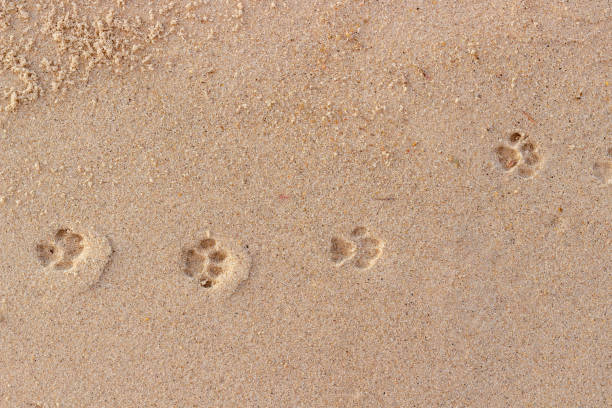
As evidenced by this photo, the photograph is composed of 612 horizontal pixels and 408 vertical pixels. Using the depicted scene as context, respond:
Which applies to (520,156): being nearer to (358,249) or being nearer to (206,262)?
(358,249)

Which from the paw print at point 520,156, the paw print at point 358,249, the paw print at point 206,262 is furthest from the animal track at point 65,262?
the paw print at point 520,156

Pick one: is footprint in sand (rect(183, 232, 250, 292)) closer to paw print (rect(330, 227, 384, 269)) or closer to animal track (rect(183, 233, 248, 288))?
animal track (rect(183, 233, 248, 288))

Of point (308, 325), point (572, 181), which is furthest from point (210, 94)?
point (572, 181)

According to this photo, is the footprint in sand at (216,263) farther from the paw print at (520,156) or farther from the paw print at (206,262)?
the paw print at (520,156)

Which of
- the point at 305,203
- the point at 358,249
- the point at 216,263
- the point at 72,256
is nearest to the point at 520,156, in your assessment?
the point at 358,249

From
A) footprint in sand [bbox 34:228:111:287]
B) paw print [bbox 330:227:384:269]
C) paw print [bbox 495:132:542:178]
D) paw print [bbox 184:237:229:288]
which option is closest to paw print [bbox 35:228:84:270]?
footprint in sand [bbox 34:228:111:287]

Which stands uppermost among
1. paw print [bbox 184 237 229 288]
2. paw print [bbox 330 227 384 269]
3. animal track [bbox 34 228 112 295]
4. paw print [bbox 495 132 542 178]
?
paw print [bbox 495 132 542 178]
